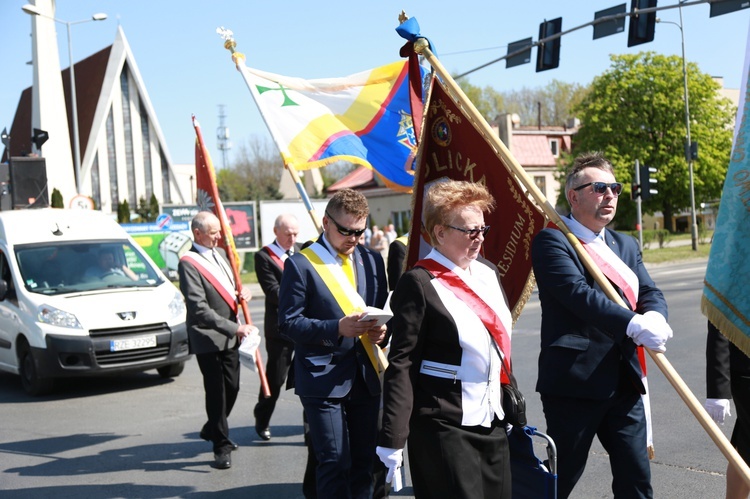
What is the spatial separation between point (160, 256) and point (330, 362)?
24.7 metres

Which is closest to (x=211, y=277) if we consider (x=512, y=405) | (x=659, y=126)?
(x=512, y=405)

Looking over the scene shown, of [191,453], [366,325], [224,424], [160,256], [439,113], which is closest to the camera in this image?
[366,325]

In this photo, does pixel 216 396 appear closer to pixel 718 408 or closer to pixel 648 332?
pixel 718 408

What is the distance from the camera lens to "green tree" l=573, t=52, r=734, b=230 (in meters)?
50.6

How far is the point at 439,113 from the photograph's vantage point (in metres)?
5.27

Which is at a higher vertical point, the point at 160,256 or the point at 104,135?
the point at 104,135

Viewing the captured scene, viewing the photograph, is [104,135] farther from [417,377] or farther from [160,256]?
[417,377]

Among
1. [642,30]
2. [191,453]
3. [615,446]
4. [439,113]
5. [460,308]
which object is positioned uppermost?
[642,30]

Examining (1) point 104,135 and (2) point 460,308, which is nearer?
(2) point 460,308

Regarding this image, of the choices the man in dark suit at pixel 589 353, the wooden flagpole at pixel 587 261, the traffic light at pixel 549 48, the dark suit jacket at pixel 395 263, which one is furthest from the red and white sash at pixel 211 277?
the traffic light at pixel 549 48

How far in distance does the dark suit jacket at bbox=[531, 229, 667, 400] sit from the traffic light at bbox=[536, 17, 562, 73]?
43.4 feet

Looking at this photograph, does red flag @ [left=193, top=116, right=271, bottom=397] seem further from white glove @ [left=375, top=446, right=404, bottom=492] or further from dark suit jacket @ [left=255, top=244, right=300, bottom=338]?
white glove @ [left=375, top=446, right=404, bottom=492]

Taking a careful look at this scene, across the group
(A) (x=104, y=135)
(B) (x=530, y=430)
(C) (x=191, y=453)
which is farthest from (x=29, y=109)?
(B) (x=530, y=430)

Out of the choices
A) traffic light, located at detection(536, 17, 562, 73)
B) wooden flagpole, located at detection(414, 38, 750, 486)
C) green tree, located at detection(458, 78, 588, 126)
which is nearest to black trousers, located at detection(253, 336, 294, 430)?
wooden flagpole, located at detection(414, 38, 750, 486)
